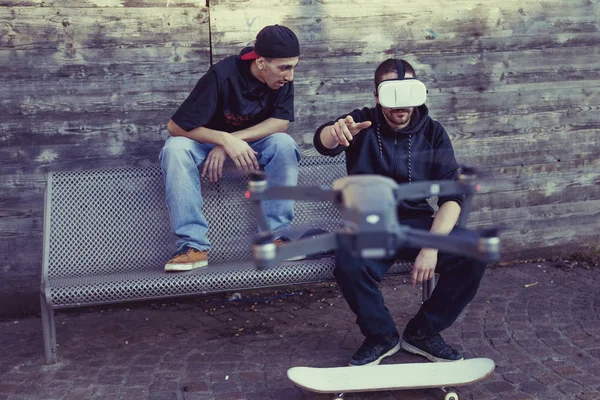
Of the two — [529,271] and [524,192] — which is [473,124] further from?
[529,271]

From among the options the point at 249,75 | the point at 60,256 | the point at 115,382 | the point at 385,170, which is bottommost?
the point at 115,382

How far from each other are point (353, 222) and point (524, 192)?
4.07m

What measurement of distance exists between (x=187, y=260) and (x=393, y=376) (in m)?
1.21

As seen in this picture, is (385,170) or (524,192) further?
(524,192)

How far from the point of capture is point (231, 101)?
13.6 feet

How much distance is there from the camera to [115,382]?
12.3 ft

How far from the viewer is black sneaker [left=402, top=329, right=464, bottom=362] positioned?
12.3 feet

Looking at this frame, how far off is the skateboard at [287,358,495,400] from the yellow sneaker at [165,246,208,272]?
85cm

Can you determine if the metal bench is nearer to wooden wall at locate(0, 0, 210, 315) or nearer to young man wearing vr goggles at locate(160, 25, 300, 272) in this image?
young man wearing vr goggles at locate(160, 25, 300, 272)

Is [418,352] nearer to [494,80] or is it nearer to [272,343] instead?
[272,343]

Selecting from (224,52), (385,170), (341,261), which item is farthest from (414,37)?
(341,261)

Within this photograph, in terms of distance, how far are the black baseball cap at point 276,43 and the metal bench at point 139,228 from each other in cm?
69

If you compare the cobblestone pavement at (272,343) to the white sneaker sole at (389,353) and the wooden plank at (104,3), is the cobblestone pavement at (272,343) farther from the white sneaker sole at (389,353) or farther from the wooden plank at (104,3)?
the wooden plank at (104,3)

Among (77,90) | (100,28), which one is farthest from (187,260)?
(100,28)
